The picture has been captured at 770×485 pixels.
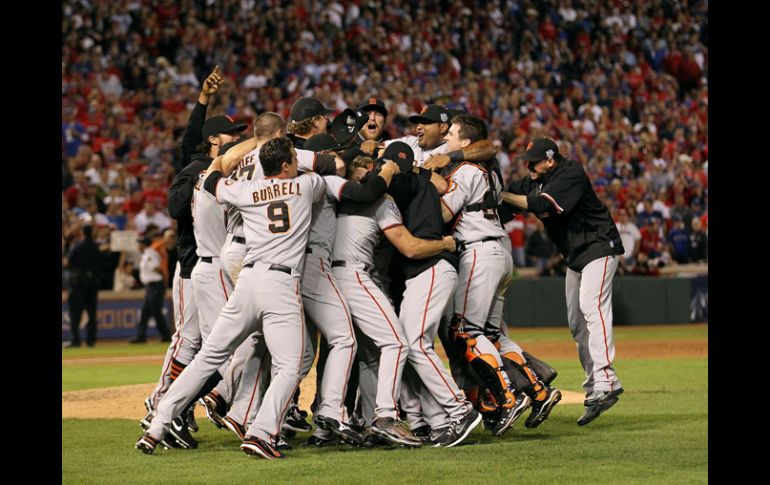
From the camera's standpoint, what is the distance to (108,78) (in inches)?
787

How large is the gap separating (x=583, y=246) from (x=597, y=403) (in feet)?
3.86

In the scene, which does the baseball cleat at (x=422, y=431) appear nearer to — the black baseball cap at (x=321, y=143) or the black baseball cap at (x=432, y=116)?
the black baseball cap at (x=321, y=143)

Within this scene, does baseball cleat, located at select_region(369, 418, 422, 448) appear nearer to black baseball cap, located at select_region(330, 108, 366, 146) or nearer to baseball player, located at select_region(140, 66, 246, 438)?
baseball player, located at select_region(140, 66, 246, 438)

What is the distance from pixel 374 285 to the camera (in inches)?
263

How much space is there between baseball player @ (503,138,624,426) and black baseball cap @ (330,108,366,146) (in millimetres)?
Result: 1298

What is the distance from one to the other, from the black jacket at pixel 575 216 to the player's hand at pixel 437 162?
90 centimetres

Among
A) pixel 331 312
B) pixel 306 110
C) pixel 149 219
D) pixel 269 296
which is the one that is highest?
pixel 306 110

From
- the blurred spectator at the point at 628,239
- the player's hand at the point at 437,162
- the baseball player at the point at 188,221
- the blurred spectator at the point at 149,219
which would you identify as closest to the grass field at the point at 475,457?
the baseball player at the point at 188,221

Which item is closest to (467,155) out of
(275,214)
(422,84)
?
(275,214)

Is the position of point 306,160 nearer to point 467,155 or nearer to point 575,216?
point 467,155

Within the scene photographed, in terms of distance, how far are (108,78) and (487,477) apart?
16062 mm

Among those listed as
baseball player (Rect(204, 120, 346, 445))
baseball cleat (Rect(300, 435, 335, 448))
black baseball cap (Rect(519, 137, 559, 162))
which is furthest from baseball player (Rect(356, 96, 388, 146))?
baseball cleat (Rect(300, 435, 335, 448))

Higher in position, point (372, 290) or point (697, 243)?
point (697, 243)
